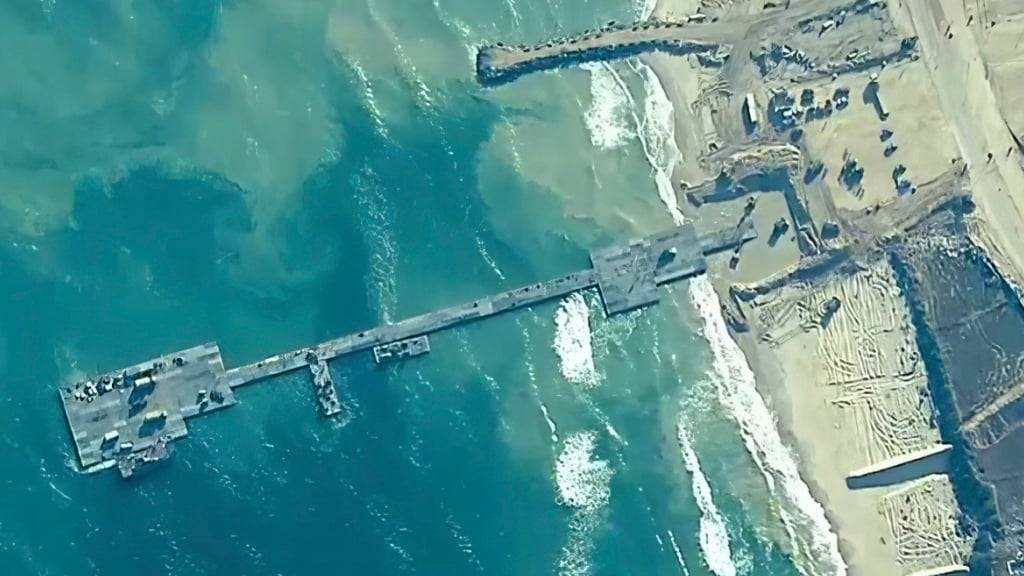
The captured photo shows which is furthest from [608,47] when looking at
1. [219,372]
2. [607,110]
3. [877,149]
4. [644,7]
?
[219,372]

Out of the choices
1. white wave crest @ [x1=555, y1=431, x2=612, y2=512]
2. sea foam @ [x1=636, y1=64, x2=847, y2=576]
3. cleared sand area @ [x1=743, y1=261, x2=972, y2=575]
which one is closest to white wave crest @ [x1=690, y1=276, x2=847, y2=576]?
sea foam @ [x1=636, y1=64, x2=847, y2=576]

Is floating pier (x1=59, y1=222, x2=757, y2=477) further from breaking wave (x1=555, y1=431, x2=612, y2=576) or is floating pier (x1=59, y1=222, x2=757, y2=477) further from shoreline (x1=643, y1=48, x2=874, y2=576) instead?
breaking wave (x1=555, y1=431, x2=612, y2=576)

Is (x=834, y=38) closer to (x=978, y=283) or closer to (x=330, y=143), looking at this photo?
(x=978, y=283)

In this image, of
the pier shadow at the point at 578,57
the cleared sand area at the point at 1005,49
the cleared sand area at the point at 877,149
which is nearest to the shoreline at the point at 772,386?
the pier shadow at the point at 578,57

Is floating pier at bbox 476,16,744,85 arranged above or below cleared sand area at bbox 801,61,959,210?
above

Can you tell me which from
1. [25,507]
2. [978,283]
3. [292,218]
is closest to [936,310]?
[978,283]

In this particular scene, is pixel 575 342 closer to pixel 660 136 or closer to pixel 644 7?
pixel 660 136
